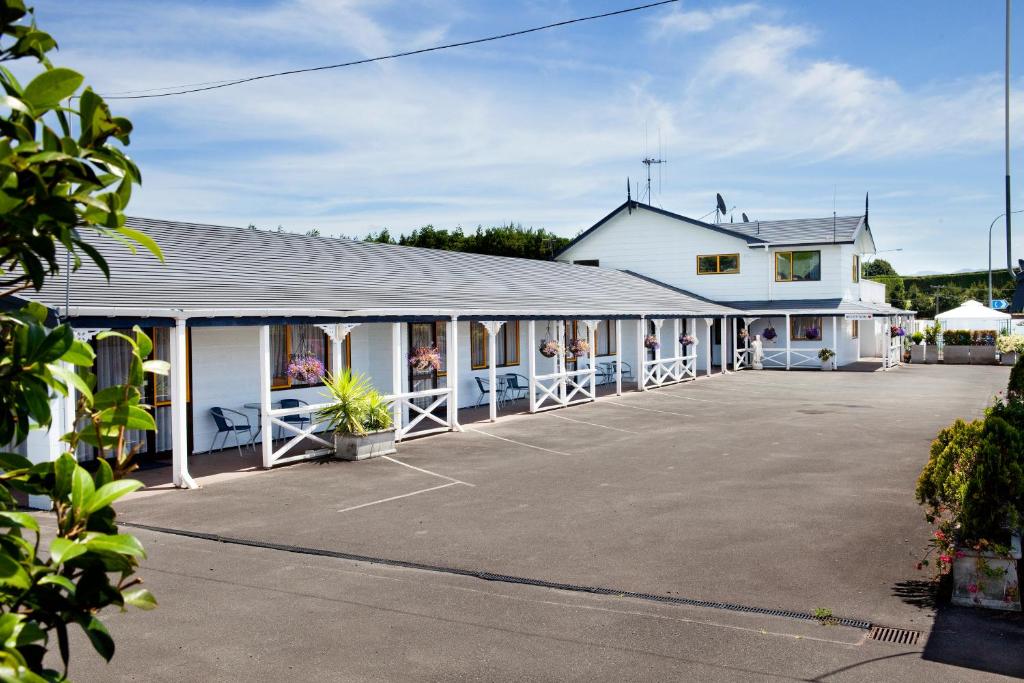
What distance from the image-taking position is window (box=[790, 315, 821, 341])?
35.2 metres

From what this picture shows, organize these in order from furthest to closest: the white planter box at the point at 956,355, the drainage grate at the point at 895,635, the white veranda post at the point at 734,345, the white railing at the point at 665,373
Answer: the white planter box at the point at 956,355, the white veranda post at the point at 734,345, the white railing at the point at 665,373, the drainage grate at the point at 895,635

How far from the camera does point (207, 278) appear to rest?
1462cm

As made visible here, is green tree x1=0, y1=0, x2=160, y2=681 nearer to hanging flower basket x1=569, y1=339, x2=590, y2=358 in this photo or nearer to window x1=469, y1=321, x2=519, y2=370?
window x1=469, y1=321, x2=519, y2=370

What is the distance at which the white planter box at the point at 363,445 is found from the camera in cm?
1398

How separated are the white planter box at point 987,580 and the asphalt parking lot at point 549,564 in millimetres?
334

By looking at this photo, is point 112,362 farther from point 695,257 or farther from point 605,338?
point 695,257

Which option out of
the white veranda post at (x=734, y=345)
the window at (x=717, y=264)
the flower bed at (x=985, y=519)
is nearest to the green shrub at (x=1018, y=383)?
the flower bed at (x=985, y=519)

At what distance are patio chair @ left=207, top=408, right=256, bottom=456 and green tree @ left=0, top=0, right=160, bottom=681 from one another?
13.1 meters

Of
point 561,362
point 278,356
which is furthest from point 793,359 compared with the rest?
point 278,356

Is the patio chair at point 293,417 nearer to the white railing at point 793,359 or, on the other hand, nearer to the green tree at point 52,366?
the green tree at point 52,366

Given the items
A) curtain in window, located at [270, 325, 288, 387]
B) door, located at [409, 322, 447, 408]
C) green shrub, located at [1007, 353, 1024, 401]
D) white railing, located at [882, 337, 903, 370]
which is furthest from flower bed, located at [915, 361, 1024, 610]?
white railing, located at [882, 337, 903, 370]

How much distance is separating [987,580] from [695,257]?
31.6 meters

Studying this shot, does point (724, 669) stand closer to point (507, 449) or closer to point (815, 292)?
point (507, 449)

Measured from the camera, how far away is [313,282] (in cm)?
1673
